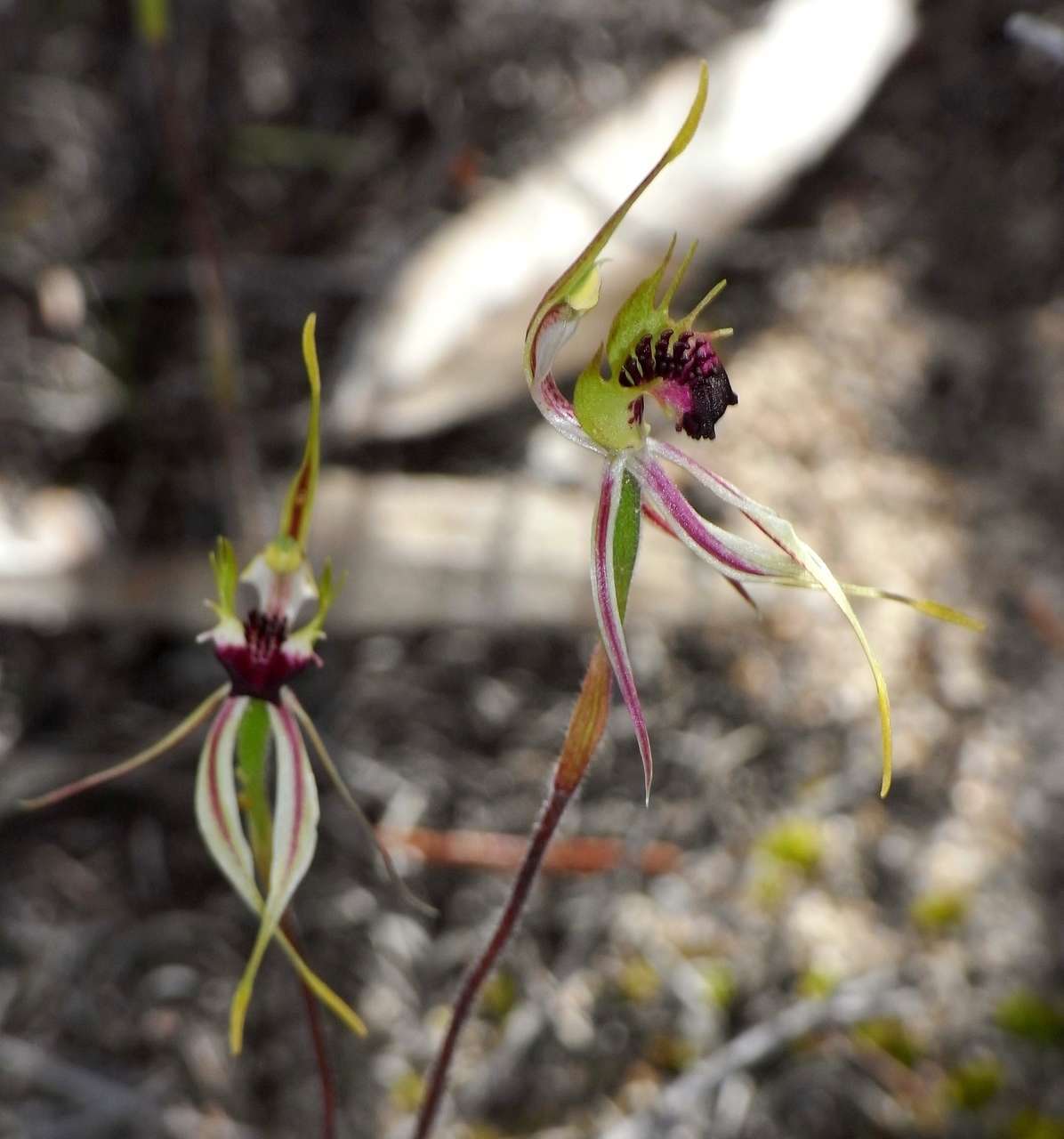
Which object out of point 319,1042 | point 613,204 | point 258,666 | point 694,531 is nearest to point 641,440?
point 694,531

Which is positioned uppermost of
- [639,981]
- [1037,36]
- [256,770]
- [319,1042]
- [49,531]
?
[1037,36]

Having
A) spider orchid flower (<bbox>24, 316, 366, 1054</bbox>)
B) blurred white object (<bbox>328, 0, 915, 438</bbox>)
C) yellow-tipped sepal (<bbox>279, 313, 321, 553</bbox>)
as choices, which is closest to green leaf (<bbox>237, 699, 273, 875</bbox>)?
spider orchid flower (<bbox>24, 316, 366, 1054</bbox>)

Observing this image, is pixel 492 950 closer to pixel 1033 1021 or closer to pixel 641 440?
pixel 641 440

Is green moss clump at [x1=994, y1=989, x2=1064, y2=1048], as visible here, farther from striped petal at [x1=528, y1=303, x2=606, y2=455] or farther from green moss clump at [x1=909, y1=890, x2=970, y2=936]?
striped petal at [x1=528, y1=303, x2=606, y2=455]

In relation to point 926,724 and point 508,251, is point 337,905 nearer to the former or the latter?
point 926,724

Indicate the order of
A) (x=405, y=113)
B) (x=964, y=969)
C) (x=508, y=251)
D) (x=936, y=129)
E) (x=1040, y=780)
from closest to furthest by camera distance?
(x=964, y=969) → (x=1040, y=780) → (x=508, y=251) → (x=405, y=113) → (x=936, y=129)

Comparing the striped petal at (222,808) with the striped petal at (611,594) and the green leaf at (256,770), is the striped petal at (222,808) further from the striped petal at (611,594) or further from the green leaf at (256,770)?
the striped petal at (611,594)

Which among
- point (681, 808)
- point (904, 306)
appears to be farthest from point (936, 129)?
point (681, 808)

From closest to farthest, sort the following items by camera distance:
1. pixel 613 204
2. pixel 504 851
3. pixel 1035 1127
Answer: pixel 1035 1127
pixel 504 851
pixel 613 204
